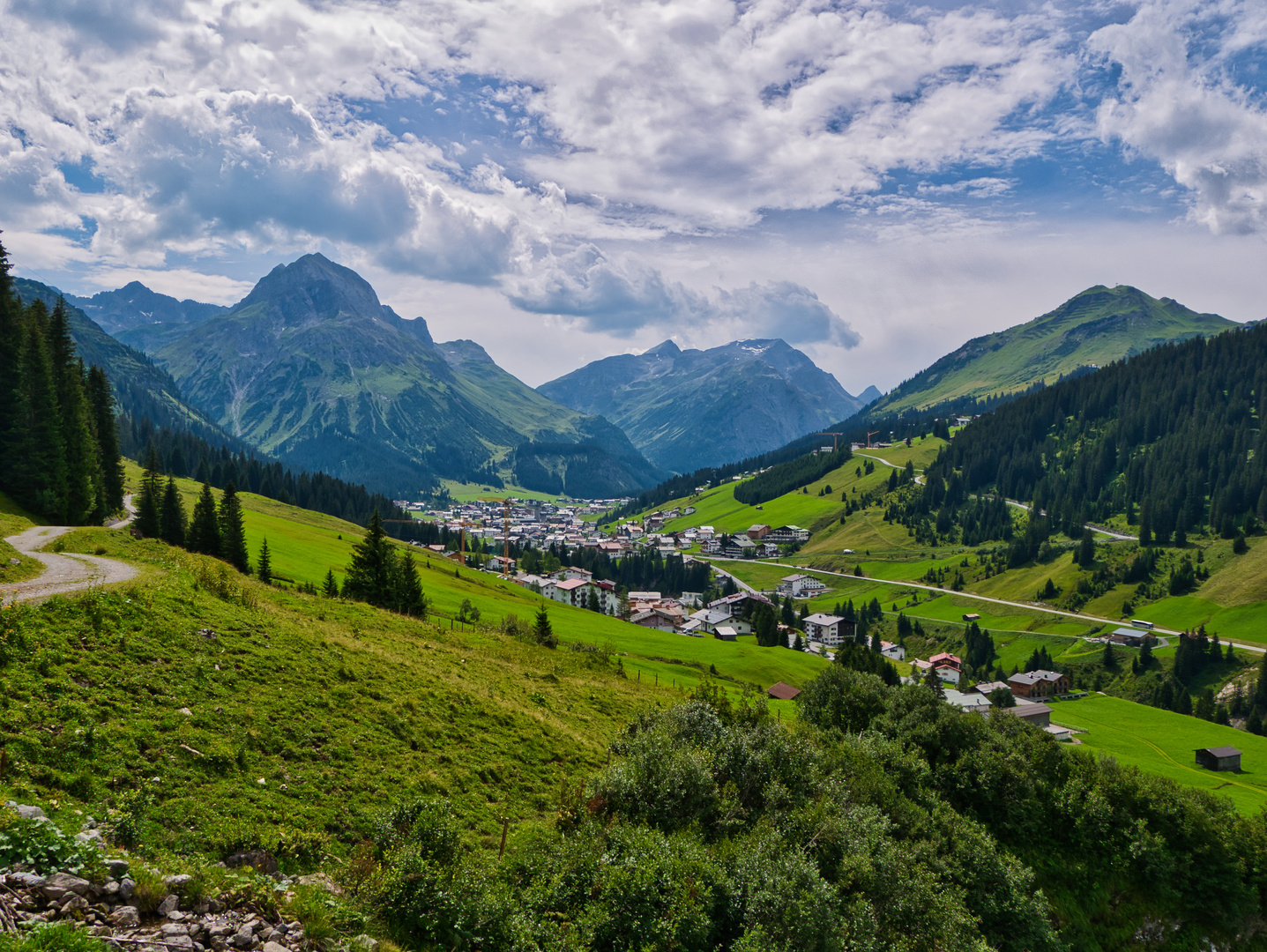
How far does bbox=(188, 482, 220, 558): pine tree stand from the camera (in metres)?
68.6

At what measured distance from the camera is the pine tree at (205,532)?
68625 mm

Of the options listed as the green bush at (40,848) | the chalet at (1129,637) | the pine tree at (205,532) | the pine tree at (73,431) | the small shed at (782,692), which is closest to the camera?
the green bush at (40,848)

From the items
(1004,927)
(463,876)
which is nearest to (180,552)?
(463,876)

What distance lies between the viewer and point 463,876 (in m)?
17.9

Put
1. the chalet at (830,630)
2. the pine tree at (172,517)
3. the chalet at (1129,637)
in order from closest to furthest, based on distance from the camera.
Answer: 1. the pine tree at (172,517)
2. the chalet at (1129,637)
3. the chalet at (830,630)

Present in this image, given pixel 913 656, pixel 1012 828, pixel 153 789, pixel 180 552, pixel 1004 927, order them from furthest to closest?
pixel 913 656, pixel 1012 828, pixel 180 552, pixel 1004 927, pixel 153 789

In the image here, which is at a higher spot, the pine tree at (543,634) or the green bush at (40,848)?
the green bush at (40,848)

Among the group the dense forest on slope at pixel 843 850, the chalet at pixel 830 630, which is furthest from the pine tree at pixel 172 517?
the chalet at pixel 830 630

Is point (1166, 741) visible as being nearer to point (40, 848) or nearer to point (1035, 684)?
point (1035, 684)

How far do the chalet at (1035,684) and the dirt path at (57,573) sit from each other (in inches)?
5815

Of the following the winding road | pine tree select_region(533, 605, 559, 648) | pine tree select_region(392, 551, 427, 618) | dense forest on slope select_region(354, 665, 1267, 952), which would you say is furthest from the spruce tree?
dense forest on slope select_region(354, 665, 1267, 952)

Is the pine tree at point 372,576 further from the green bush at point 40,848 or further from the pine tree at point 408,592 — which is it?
the green bush at point 40,848

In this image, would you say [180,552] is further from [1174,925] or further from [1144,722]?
[1144,722]

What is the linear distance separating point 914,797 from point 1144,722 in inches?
3902
